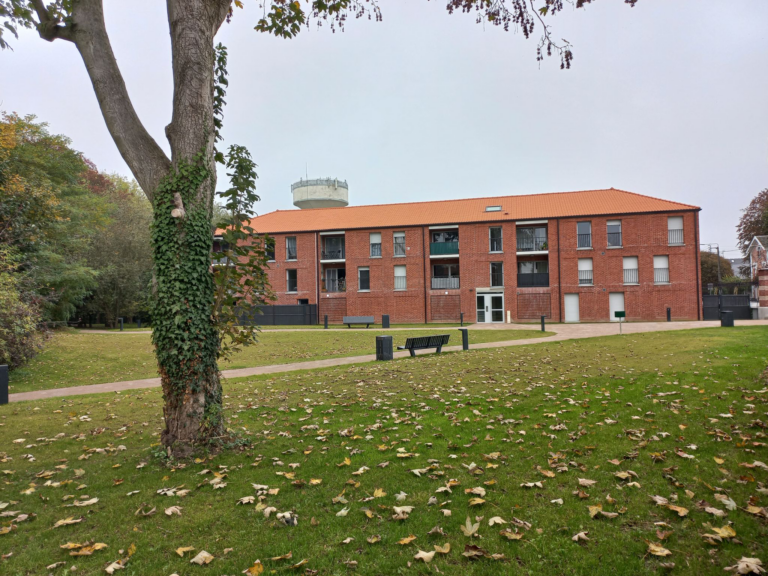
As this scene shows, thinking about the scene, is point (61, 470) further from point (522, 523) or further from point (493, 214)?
point (493, 214)

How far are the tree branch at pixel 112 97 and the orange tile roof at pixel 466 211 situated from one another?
3415 cm

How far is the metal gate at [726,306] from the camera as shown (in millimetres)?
34312

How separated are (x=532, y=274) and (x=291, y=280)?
20.8m

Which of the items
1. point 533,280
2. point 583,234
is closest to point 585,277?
point 583,234

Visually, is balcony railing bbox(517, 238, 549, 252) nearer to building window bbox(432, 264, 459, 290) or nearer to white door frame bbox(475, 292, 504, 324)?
white door frame bbox(475, 292, 504, 324)

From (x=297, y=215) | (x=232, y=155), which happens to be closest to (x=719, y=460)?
(x=232, y=155)

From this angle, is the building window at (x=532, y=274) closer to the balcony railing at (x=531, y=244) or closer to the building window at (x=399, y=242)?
the balcony railing at (x=531, y=244)

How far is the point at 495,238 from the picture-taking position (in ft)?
127

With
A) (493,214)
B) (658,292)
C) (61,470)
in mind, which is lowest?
(61,470)

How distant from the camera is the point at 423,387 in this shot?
30.8 feet

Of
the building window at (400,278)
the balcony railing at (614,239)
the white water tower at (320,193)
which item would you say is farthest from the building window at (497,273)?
the white water tower at (320,193)

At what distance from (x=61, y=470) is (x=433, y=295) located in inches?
1357

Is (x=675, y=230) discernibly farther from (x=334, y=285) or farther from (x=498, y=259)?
(x=334, y=285)

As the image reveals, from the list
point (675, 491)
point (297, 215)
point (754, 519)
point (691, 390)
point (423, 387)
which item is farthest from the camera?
point (297, 215)
